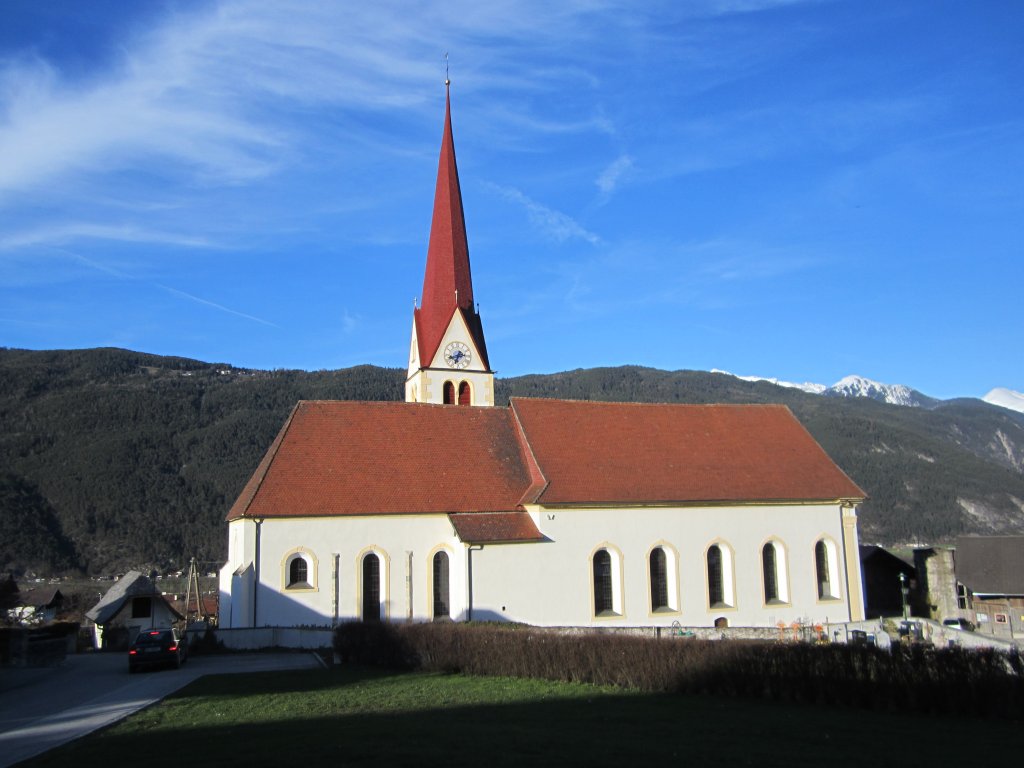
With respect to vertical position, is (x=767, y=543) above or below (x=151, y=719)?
above

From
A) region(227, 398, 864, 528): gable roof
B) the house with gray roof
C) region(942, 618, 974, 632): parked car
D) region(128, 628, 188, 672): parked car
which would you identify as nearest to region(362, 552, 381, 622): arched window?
region(227, 398, 864, 528): gable roof

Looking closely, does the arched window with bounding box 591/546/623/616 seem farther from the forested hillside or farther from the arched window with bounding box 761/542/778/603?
the forested hillside

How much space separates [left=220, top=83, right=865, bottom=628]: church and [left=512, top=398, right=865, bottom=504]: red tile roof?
0.07m

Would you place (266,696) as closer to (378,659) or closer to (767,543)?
(378,659)

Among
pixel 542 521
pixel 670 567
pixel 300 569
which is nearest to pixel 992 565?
pixel 670 567

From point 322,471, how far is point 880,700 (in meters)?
20.0

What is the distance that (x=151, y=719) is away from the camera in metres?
13.9

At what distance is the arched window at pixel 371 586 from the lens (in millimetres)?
28922

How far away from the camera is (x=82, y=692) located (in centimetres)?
1861

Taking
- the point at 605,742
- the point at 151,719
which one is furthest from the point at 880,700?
the point at 151,719

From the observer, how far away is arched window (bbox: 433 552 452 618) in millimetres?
29719

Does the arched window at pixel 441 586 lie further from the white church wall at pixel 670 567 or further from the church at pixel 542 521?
the white church wall at pixel 670 567

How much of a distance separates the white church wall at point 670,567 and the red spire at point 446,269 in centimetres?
1125

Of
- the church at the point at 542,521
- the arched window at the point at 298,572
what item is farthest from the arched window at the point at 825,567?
the arched window at the point at 298,572
